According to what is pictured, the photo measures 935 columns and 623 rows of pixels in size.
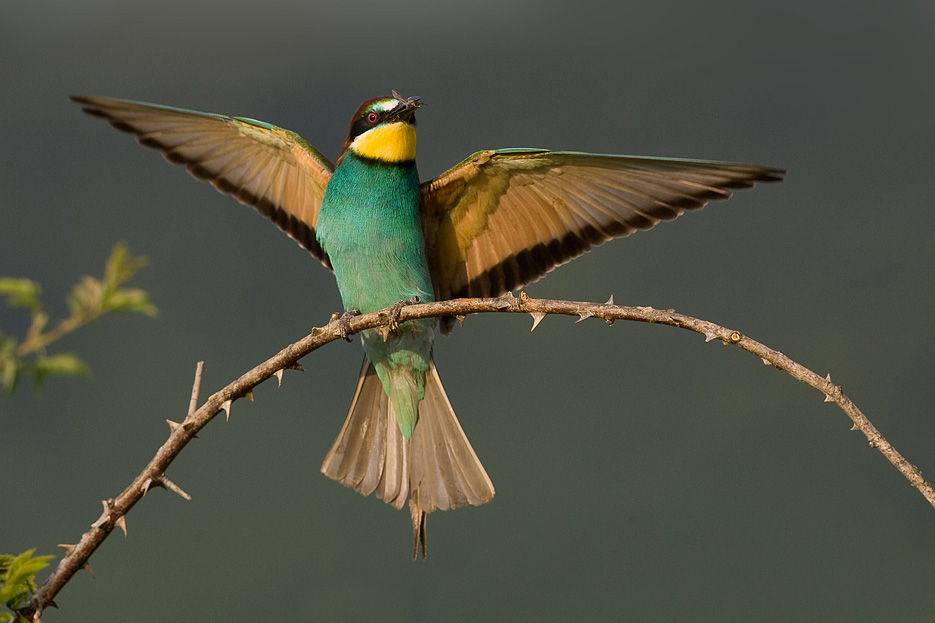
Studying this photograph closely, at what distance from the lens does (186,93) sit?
22469 mm

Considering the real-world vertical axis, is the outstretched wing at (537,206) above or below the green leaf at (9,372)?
above

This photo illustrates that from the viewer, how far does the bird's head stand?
2.47m

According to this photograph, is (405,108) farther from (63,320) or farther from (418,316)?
(63,320)

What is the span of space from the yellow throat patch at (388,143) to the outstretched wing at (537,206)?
11cm

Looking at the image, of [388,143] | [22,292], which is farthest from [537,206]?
[22,292]

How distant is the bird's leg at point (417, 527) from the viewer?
211 centimetres

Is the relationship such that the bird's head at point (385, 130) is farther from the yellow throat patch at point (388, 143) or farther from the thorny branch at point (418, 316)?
the thorny branch at point (418, 316)

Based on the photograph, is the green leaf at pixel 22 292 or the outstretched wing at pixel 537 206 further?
the outstretched wing at pixel 537 206

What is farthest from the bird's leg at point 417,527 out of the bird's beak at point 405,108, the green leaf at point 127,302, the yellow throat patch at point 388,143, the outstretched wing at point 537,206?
the green leaf at point 127,302

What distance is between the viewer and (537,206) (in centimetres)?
238

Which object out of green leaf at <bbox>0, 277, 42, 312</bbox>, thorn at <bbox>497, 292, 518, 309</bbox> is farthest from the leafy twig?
thorn at <bbox>497, 292, 518, 309</bbox>

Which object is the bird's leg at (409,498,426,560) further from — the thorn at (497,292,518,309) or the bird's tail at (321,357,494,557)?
the thorn at (497,292,518,309)

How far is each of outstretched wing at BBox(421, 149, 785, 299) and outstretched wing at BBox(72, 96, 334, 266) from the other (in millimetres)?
356

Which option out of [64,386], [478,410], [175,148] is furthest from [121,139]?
[175,148]
